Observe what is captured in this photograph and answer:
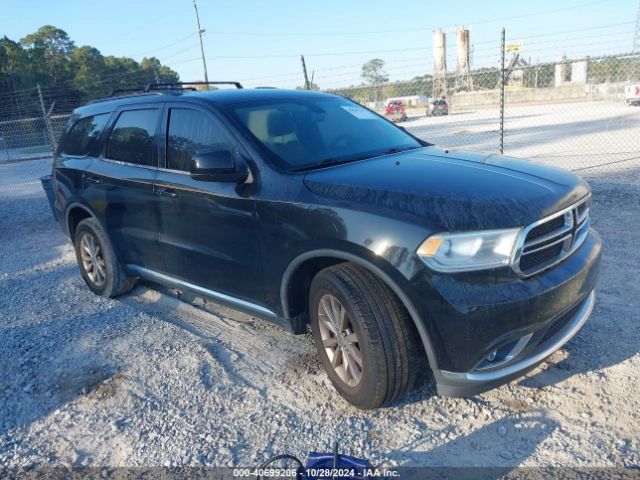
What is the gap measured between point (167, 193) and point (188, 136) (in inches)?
17.7

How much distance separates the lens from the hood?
256cm

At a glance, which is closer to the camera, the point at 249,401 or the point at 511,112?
the point at 249,401

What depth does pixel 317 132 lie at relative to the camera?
12.2 ft

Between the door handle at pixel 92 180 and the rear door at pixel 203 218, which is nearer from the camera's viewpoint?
the rear door at pixel 203 218

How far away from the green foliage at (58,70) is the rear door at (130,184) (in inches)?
1517

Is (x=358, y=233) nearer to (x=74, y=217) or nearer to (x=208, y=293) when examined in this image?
(x=208, y=293)

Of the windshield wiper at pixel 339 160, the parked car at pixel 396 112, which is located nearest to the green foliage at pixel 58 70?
the parked car at pixel 396 112

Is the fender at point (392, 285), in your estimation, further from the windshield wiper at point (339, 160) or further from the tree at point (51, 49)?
the tree at point (51, 49)

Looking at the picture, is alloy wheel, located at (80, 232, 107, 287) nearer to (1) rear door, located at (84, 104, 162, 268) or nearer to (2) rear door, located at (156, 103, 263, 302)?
(1) rear door, located at (84, 104, 162, 268)

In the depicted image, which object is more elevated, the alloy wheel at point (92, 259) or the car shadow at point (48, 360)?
the alloy wheel at point (92, 259)

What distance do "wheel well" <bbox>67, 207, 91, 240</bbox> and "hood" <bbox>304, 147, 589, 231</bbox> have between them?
3.10 m

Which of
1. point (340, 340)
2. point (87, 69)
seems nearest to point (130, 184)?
point (340, 340)

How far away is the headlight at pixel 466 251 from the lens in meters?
2.49

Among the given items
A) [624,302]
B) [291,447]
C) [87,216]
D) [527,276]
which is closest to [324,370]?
[291,447]
